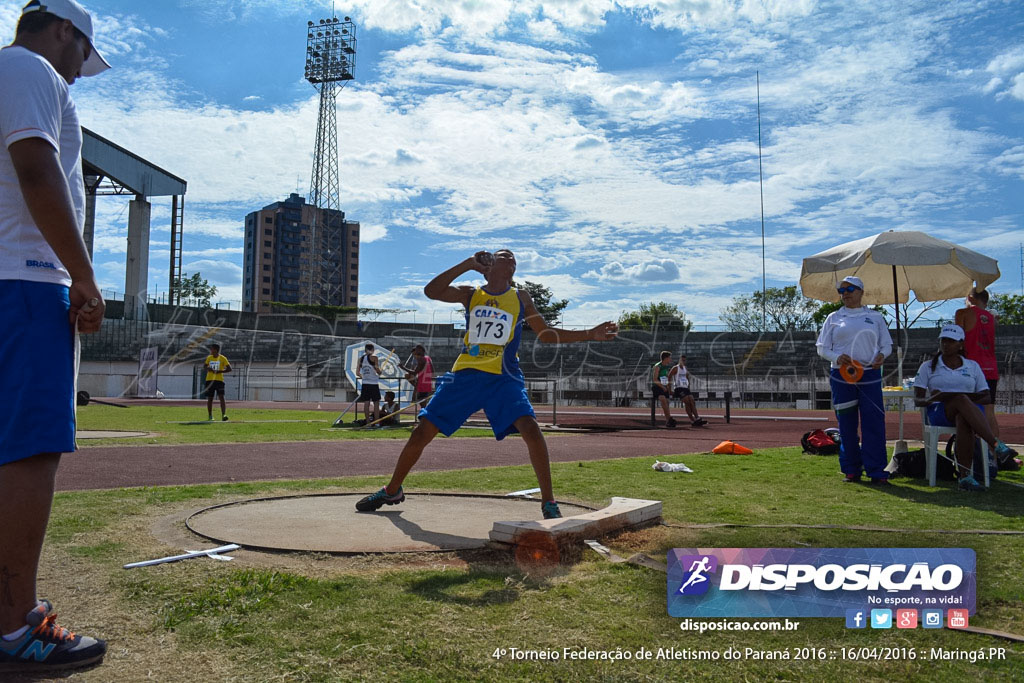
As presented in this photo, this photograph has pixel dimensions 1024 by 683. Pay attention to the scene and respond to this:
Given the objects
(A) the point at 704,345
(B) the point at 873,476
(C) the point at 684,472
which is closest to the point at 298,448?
(C) the point at 684,472

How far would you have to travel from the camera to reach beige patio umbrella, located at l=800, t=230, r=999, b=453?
8.68m

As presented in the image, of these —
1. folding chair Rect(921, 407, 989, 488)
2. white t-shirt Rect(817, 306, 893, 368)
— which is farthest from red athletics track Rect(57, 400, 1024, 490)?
folding chair Rect(921, 407, 989, 488)

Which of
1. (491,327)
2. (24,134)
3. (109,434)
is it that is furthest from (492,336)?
(109,434)

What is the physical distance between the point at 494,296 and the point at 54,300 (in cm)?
306

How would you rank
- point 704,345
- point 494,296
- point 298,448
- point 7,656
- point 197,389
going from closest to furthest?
point 7,656 → point 494,296 → point 298,448 → point 197,389 → point 704,345

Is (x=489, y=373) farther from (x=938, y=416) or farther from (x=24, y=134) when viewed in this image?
(x=938, y=416)

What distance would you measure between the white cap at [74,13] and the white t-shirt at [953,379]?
7684 millimetres

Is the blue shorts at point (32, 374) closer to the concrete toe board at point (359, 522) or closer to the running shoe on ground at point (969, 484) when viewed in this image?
the concrete toe board at point (359, 522)

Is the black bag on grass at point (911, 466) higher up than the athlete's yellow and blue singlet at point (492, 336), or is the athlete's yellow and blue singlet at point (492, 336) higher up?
the athlete's yellow and blue singlet at point (492, 336)

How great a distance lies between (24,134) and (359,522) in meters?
3.25

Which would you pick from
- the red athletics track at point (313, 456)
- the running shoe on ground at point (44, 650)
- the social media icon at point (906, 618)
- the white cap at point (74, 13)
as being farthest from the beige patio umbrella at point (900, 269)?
→ the running shoe on ground at point (44, 650)

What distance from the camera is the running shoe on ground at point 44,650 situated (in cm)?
253

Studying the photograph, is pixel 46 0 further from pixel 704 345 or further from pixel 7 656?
pixel 704 345

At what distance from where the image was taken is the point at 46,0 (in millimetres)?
2768
